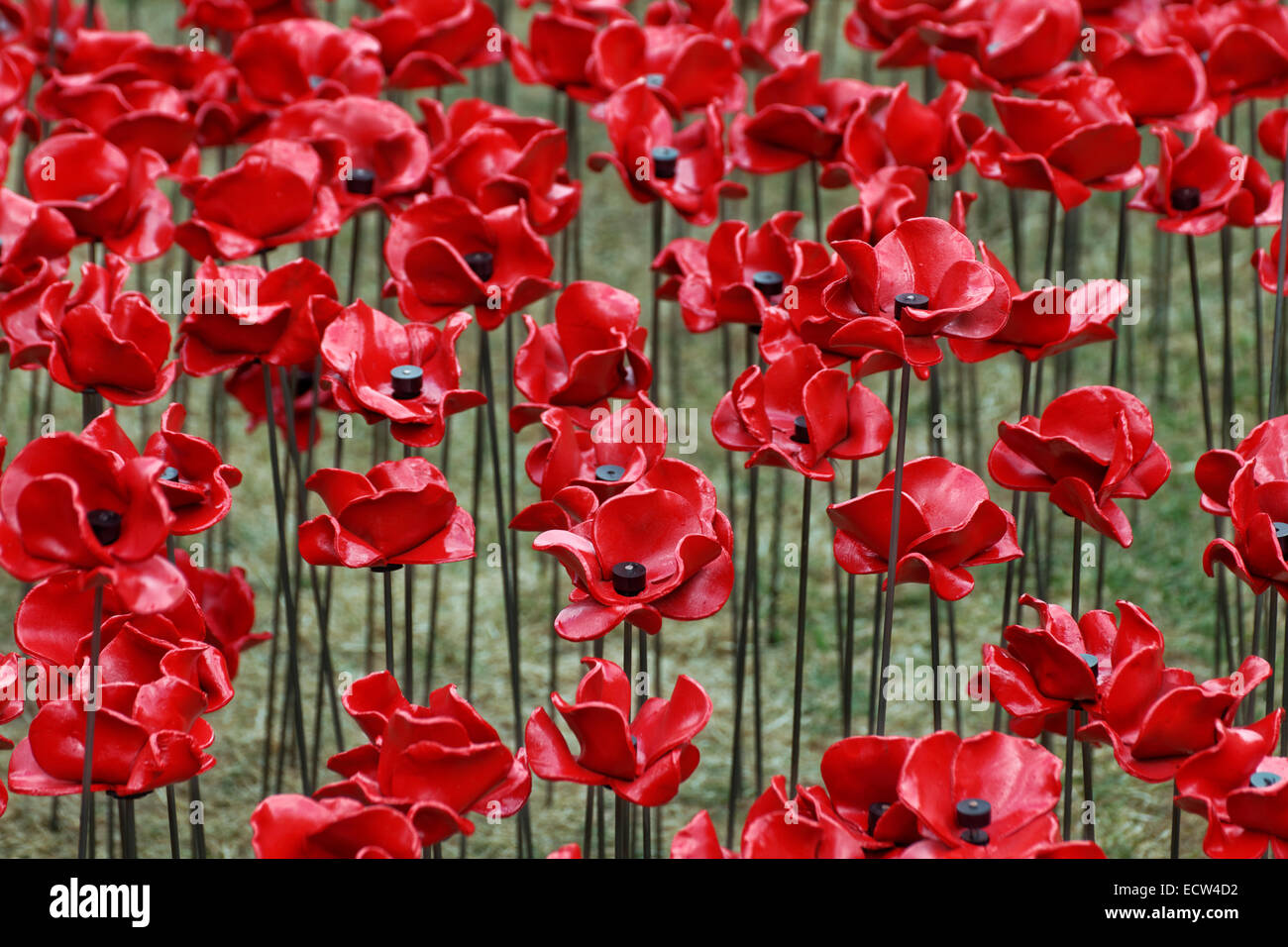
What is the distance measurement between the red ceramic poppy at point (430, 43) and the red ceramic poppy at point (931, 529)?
3.67 ft

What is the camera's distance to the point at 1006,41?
216 cm

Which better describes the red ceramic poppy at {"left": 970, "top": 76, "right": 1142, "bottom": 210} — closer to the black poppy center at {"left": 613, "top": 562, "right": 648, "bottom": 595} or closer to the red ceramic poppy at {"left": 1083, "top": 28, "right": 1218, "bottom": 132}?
the red ceramic poppy at {"left": 1083, "top": 28, "right": 1218, "bottom": 132}

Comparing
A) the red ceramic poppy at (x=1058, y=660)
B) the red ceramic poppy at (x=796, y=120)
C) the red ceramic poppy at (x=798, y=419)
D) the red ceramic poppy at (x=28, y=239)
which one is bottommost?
the red ceramic poppy at (x=1058, y=660)

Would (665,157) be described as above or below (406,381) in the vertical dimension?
above

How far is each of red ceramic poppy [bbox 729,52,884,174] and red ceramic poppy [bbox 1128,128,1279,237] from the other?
14.6 inches

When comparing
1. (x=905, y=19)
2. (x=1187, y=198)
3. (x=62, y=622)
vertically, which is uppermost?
(x=905, y=19)

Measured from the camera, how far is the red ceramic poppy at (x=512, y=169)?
5.92ft

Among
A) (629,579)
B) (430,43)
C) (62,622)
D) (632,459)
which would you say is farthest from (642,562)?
(430,43)

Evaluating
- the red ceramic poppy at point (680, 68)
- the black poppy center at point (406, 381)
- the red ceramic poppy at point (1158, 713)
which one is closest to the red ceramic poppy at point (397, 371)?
the black poppy center at point (406, 381)

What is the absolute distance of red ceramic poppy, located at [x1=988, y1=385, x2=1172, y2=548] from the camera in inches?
50.3

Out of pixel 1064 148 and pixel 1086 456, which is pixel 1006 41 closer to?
pixel 1064 148

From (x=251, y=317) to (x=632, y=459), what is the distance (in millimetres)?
391

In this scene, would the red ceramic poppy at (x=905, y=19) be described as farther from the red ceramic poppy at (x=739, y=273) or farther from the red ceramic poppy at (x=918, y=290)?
the red ceramic poppy at (x=918, y=290)
